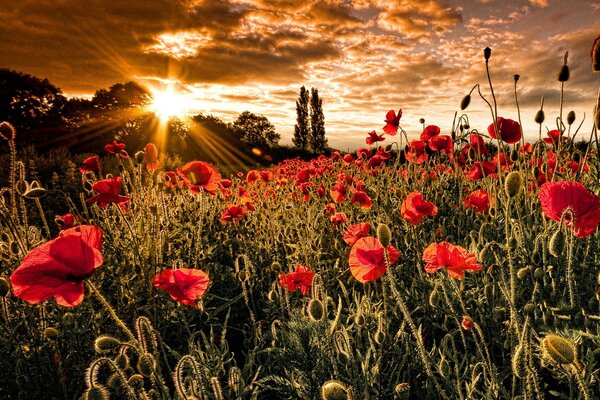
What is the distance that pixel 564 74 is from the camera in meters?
2.09

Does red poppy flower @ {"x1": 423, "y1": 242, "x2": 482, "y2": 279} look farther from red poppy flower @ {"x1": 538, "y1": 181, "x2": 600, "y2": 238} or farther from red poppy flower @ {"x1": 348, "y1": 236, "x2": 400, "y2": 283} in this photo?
red poppy flower @ {"x1": 538, "y1": 181, "x2": 600, "y2": 238}

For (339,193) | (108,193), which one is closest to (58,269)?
(108,193)

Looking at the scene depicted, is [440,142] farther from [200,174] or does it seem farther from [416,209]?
[200,174]

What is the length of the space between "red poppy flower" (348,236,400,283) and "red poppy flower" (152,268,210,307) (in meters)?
0.73

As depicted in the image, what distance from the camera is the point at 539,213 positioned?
9.26ft

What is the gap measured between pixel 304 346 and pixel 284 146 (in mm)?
29764

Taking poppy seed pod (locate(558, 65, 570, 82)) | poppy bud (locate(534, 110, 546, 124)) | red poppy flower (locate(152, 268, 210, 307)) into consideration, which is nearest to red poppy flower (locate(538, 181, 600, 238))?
poppy seed pod (locate(558, 65, 570, 82))

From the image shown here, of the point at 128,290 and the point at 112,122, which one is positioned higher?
the point at 112,122

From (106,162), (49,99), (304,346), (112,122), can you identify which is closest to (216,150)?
(112,122)

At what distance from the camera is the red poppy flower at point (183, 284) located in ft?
5.83

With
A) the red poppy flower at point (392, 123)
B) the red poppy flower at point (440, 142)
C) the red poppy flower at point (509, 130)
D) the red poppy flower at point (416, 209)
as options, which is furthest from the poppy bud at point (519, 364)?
the red poppy flower at point (392, 123)

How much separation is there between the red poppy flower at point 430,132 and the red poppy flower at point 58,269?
309cm

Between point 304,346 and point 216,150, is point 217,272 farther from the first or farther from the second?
point 216,150

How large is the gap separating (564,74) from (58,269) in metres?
2.61
